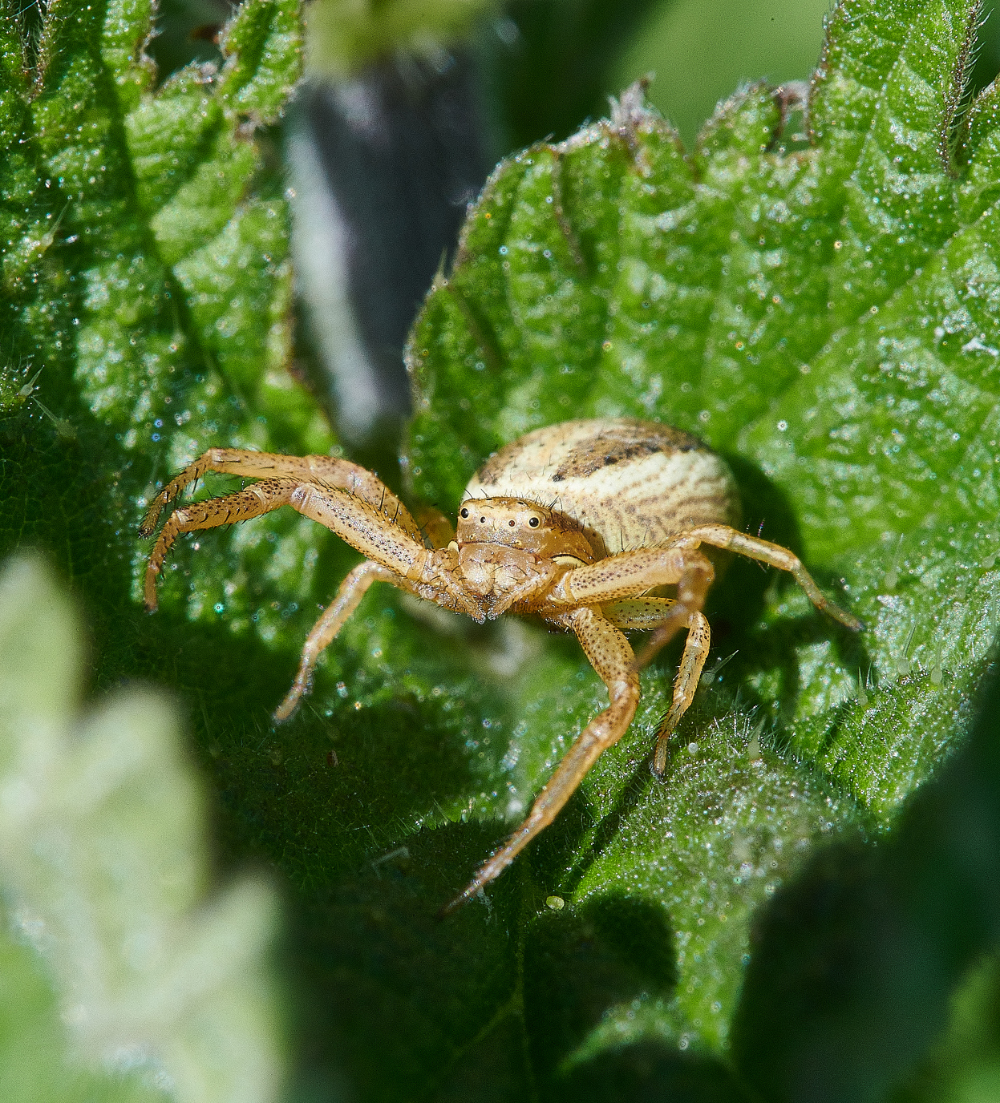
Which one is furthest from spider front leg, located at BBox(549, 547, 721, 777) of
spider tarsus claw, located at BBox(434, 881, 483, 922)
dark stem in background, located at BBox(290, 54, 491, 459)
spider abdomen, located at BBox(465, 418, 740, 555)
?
dark stem in background, located at BBox(290, 54, 491, 459)

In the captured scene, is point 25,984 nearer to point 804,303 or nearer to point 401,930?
point 401,930

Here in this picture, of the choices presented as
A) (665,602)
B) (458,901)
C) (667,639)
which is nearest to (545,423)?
(665,602)

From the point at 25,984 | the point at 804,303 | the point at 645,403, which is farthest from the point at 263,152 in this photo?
the point at 25,984

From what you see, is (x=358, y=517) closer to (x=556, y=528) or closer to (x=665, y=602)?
(x=556, y=528)

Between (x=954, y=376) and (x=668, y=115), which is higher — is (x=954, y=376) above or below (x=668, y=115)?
below

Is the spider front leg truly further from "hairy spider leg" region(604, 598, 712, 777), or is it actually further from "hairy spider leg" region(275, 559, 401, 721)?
"hairy spider leg" region(275, 559, 401, 721)
